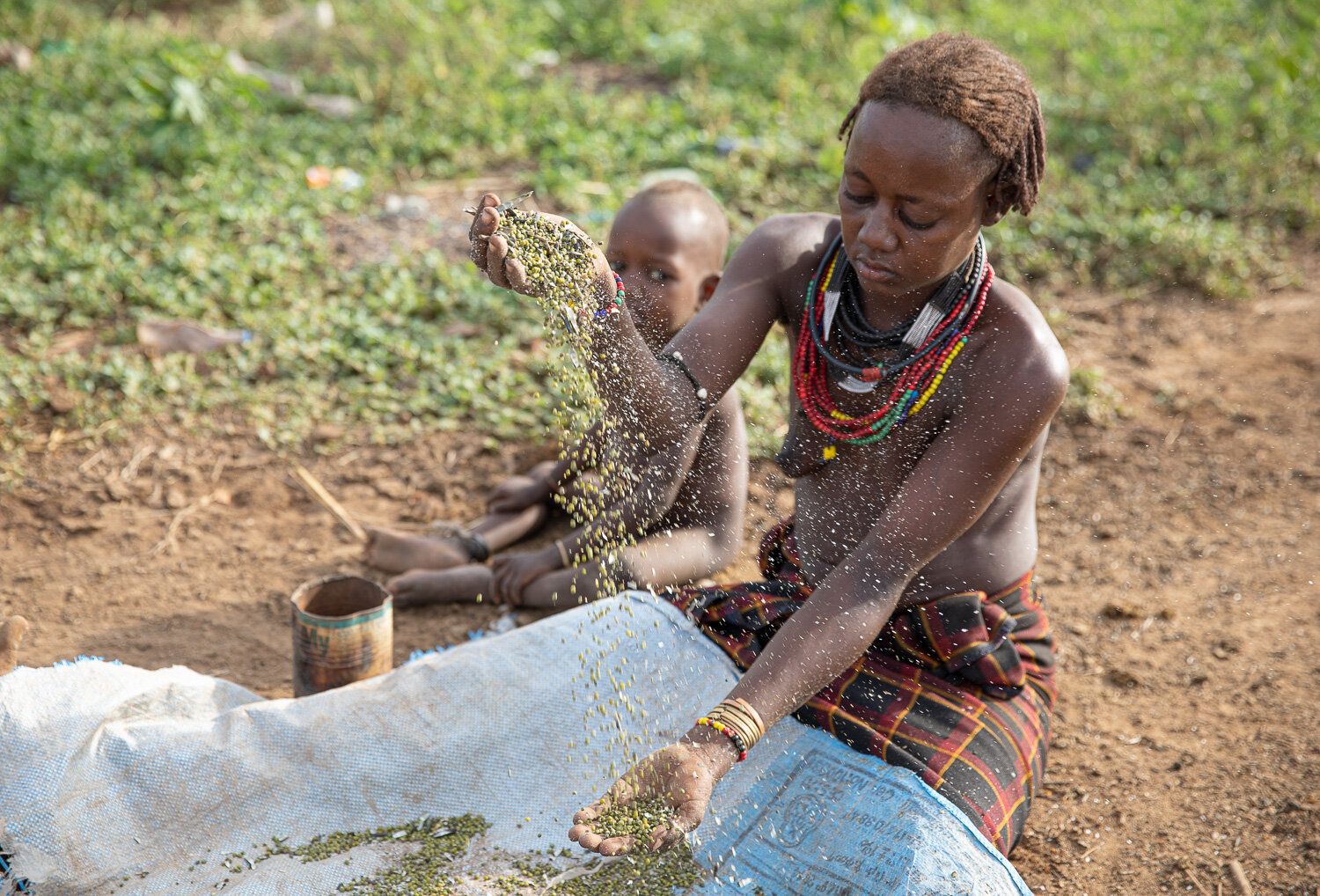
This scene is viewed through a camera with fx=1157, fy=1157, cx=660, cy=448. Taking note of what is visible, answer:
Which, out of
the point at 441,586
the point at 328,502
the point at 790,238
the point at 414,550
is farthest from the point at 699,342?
the point at 328,502

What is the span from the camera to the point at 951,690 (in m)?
2.64

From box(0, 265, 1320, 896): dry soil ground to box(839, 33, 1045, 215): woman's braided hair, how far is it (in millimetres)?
1628

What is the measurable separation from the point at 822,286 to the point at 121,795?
1915mm

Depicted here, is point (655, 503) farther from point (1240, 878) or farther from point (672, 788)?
point (1240, 878)

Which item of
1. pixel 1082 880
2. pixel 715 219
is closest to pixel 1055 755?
pixel 1082 880

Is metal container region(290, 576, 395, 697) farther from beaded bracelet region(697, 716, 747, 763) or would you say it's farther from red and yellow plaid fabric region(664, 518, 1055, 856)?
beaded bracelet region(697, 716, 747, 763)

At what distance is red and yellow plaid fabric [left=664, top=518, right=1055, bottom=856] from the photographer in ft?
8.15

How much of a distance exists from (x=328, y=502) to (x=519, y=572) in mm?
863

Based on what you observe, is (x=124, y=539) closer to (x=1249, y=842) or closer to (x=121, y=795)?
(x=121, y=795)

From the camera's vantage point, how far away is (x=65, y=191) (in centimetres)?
559

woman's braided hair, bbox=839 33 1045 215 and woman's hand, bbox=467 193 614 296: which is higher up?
woman's braided hair, bbox=839 33 1045 215

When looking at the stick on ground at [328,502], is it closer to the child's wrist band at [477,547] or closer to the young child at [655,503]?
the young child at [655,503]

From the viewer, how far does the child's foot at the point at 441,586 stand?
12.3ft

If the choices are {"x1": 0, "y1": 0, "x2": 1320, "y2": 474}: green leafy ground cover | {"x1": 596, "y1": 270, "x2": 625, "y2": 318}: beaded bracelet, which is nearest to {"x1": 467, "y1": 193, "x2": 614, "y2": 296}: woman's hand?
{"x1": 596, "y1": 270, "x2": 625, "y2": 318}: beaded bracelet
